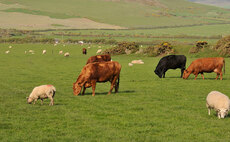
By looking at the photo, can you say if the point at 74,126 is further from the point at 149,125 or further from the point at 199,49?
the point at 199,49

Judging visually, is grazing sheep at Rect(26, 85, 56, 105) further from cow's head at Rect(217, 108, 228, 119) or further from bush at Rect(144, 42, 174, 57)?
bush at Rect(144, 42, 174, 57)

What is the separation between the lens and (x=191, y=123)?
15.5m

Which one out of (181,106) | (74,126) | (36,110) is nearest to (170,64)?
(181,106)

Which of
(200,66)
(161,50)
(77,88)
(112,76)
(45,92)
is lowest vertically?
(161,50)

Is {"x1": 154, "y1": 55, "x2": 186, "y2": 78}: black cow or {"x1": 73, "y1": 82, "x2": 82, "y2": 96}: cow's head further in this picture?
{"x1": 154, "y1": 55, "x2": 186, "y2": 78}: black cow

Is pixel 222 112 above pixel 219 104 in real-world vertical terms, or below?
below

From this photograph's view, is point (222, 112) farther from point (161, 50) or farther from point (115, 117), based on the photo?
point (161, 50)

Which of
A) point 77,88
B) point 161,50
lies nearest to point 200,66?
point 77,88

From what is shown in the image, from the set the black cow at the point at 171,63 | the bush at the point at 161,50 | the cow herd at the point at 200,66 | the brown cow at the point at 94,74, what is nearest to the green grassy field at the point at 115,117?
the brown cow at the point at 94,74

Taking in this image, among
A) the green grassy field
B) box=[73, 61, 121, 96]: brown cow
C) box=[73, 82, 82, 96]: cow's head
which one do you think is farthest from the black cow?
box=[73, 82, 82, 96]: cow's head

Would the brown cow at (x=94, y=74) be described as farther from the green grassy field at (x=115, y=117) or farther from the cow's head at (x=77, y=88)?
the green grassy field at (x=115, y=117)

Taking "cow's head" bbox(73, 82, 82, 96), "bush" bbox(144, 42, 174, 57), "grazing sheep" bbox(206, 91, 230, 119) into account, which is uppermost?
"grazing sheep" bbox(206, 91, 230, 119)

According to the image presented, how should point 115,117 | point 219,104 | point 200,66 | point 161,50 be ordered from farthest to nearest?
point 161,50, point 200,66, point 115,117, point 219,104

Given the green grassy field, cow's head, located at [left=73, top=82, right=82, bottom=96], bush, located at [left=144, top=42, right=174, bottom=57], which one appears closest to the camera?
the green grassy field
